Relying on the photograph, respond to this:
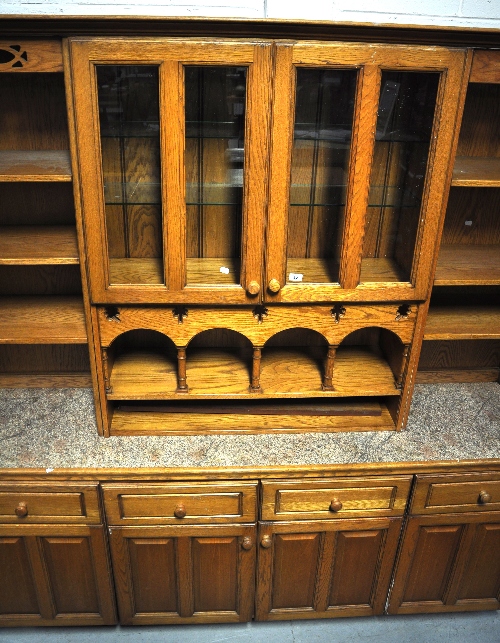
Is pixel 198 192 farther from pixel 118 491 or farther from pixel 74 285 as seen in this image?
pixel 118 491

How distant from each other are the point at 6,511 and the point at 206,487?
62 centimetres

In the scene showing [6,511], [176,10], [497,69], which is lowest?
[6,511]

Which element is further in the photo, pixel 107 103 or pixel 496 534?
pixel 496 534

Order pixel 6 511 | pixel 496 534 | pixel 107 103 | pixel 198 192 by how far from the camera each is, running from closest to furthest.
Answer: pixel 107 103
pixel 198 192
pixel 6 511
pixel 496 534

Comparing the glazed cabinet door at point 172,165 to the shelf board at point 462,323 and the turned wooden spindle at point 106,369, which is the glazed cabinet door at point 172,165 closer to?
the turned wooden spindle at point 106,369

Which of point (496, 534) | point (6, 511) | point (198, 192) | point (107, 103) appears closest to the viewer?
point (107, 103)

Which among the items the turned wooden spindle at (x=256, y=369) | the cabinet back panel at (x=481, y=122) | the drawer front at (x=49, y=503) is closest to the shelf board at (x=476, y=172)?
the cabinet back panel at (x=481, y=122)

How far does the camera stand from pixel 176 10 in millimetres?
1782

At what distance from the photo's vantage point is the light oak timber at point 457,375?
7.20ft

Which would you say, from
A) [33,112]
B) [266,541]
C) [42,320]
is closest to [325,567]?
[266,541]

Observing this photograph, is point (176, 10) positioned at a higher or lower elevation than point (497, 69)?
higher

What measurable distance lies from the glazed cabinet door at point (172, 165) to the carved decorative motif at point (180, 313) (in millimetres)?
56

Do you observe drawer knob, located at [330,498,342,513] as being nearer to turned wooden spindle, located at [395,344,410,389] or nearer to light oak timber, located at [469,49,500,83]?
turned wooden spindle, located at [395,344,410,389]

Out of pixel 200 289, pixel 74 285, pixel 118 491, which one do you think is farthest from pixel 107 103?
pixel 118 491
